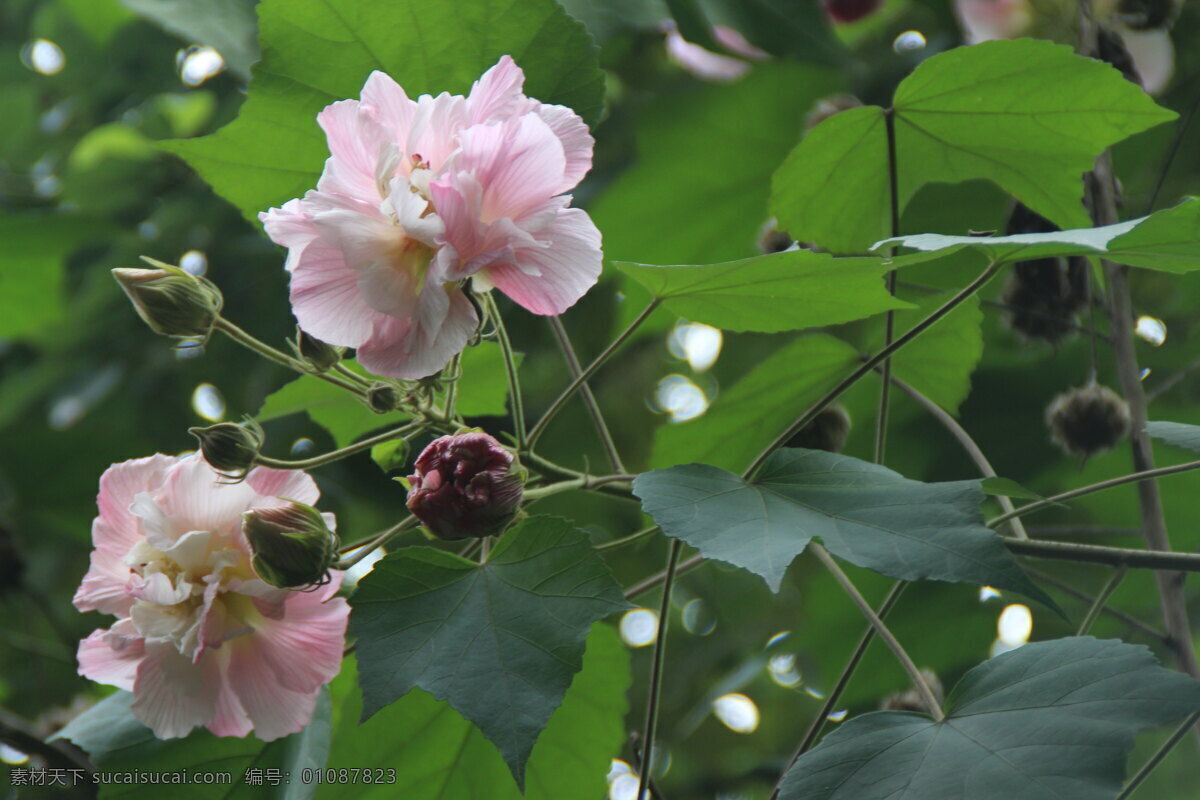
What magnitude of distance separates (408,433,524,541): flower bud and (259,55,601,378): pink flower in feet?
0.21


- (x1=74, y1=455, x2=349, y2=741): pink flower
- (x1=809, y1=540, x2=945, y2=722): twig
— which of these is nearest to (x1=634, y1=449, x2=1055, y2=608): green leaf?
(x1=809, y1=540, x2=945, y2=722): twig

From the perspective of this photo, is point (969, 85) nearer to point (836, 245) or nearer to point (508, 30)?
point (836, 245)

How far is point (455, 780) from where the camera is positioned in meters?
0.98

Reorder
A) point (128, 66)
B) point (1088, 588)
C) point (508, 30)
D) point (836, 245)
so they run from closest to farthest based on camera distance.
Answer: point (508, 30) < point (836, 245) < point (1088, 588) < point (128, 66)

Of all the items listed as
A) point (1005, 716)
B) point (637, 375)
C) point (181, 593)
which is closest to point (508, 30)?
point (181, 593)

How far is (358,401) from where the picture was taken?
103 cm

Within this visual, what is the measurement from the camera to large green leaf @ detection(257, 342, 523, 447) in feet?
3.33

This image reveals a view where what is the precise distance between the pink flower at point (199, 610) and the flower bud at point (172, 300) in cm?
9

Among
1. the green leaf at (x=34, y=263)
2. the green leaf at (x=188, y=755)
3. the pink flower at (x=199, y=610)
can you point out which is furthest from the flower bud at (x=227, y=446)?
the green leaf at (x=34, y=263)

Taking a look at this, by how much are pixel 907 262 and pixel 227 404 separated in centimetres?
157

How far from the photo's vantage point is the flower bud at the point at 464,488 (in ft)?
2.37

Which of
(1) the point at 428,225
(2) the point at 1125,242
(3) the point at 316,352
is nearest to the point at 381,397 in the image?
(3) the point at 316,352

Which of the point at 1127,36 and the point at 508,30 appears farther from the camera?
the point at 1127,36

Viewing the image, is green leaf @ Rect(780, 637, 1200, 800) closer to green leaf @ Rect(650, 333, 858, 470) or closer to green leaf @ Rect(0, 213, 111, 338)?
green leaf @ Rect(650, 333, 858, 470)
